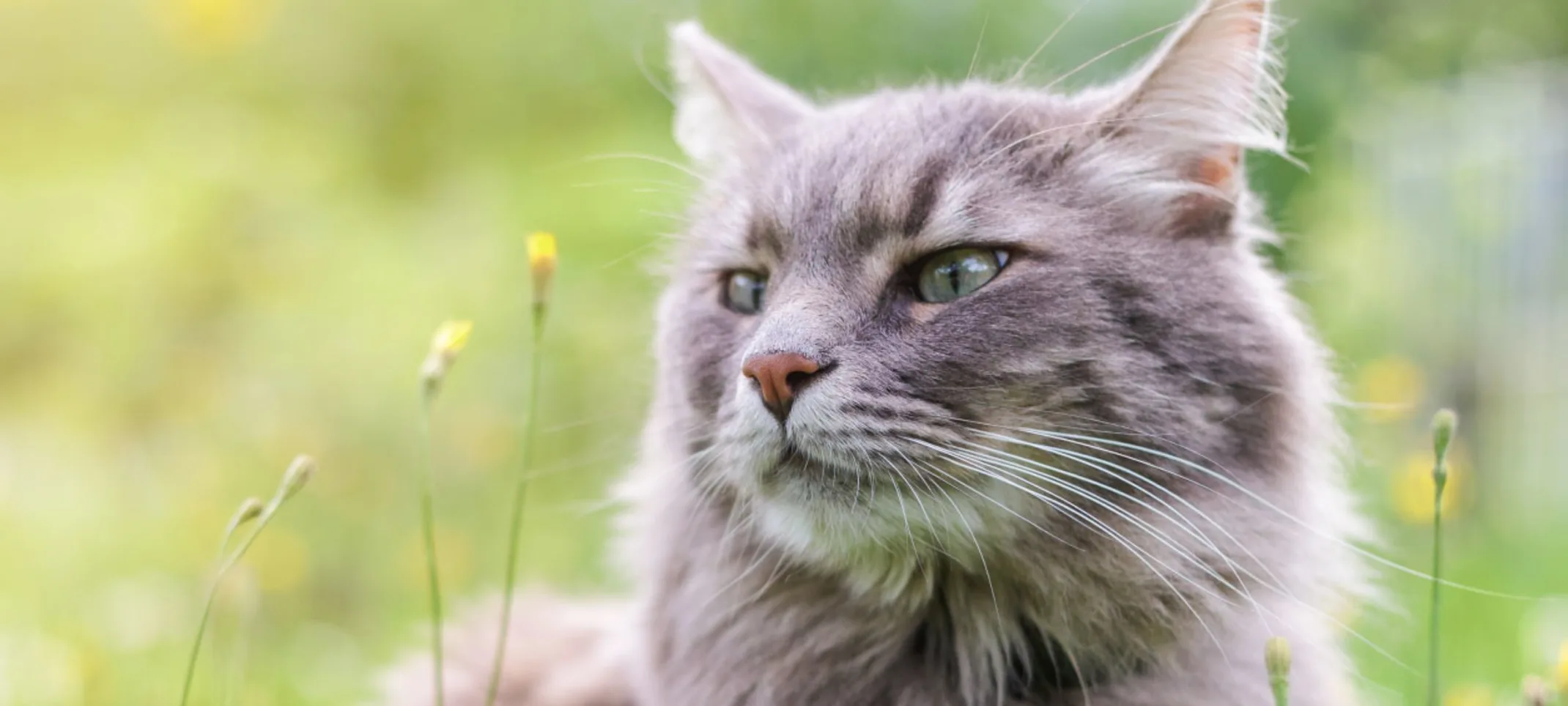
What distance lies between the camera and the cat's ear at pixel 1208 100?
1.67 m

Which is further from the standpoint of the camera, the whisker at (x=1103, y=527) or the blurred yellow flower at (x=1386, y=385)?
the blurred yellow flower at (x=1386, y=385)

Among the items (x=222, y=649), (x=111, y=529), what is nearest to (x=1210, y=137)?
(x=222, y=649)

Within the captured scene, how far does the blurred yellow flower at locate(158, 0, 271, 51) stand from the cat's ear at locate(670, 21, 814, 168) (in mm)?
3096

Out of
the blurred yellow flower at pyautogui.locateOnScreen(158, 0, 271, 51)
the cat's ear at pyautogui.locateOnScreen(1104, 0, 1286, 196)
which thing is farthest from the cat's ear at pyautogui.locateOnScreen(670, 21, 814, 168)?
the blurred yellow flower at pyautogui.locateOnScreen(158, 0, 271, 51)

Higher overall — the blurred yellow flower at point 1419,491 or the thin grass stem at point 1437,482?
the thin grass stem at point 1437,482

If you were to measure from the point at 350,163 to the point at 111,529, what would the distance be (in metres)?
2.05

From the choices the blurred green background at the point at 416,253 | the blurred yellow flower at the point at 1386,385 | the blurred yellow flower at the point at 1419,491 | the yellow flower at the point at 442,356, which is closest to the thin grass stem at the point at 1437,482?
the yellow flower at the point at 442,356

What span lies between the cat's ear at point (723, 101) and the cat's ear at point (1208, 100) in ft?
2.03

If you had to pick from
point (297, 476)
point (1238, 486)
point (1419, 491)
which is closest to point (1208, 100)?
point (1238, 486)

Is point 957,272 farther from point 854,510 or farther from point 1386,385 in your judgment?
point 1386,385

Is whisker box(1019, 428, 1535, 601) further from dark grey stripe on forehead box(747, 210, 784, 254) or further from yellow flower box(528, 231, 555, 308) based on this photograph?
yellow flower box(528, 231, 555, 308)

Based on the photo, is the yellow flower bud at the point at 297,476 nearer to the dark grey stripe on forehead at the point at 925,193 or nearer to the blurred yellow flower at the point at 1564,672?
the dark grey stripe on forehead at the point at 925,193

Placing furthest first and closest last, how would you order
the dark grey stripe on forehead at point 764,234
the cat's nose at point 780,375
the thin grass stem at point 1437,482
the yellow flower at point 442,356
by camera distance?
the dark grey stripe on forehead at point 764,234 < the cat's nose at point 780,375 < the yellow flower at point 442,356 < the thin grass stem at point 1437,482

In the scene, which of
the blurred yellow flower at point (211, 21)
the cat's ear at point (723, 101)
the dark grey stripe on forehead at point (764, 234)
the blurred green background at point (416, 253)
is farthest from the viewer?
the blurred yellow flower at point (211, 21)
